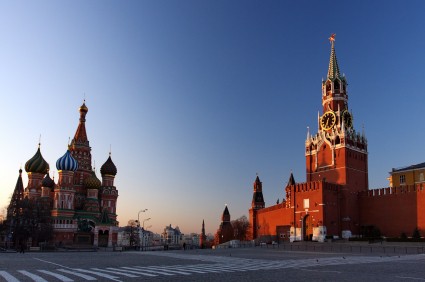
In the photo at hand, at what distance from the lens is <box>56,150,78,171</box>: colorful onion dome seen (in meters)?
78.1

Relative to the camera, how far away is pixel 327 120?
72.5 m

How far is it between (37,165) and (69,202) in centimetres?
1341

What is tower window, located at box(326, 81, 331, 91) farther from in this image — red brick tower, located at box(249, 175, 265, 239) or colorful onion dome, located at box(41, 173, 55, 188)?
colorful onion dome, located at box(41, 173, 55, 188)

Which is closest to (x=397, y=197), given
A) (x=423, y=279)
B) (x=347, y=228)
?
(x=347, y=228)

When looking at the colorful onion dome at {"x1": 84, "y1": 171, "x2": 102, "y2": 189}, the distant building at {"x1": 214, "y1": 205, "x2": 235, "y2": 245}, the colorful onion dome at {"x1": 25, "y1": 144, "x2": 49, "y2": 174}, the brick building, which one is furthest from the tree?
the colorful onion dome at {"x1": 25, "y1": 144, "x2": 49, "y2": 174}

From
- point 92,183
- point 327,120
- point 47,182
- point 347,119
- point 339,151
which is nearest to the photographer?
point 339,151

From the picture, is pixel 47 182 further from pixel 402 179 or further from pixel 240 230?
pixel 402 179

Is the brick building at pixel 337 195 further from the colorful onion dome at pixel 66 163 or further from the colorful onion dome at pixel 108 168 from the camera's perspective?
the colorful onion dome at pixel 66 163

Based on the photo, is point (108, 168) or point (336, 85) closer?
point (336, 85)

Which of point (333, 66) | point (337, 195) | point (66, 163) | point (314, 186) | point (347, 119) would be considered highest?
point (333, 66)

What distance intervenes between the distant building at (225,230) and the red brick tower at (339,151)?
5267cm

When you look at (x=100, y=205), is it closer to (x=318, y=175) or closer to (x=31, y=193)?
(x=31, y=193)

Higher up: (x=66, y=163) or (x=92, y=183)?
(x=66, y=163)

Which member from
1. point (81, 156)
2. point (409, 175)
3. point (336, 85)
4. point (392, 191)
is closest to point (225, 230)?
point (81, 156)
